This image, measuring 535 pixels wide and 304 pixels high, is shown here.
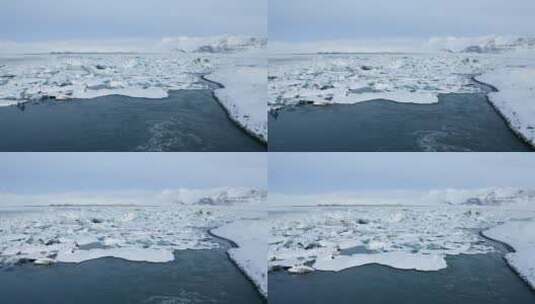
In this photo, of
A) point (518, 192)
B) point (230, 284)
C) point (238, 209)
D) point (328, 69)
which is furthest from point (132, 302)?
point (518, 192)

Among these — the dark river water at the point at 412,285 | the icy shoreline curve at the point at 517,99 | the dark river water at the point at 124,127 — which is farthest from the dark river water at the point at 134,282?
the icy shoreline curve at the point at 517,99

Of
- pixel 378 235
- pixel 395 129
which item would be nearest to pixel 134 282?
pixel 378 235

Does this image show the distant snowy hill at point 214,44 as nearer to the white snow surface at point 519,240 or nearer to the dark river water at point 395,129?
the dark river water at point 395,129

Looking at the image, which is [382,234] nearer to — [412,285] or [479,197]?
[412,285]

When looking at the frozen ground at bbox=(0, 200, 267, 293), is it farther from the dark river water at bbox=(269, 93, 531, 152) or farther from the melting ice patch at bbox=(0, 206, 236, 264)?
the dark river water at bbox=(269, 93, 531, 152)

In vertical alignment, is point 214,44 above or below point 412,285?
above

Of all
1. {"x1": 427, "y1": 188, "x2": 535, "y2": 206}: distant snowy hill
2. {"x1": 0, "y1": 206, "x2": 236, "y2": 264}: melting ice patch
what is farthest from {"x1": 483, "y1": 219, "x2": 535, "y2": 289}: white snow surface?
{"x1": 0, "y1": 206, "x2": 236, "y2": 264}: melting ice patch

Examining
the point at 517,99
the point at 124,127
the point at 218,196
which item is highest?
the point at 517,99

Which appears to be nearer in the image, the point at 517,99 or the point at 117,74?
the point at 517,99
